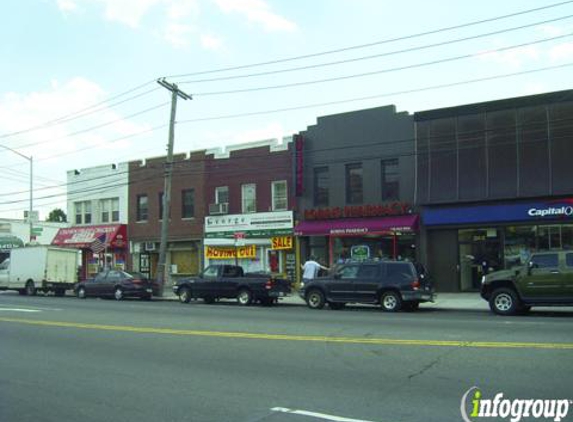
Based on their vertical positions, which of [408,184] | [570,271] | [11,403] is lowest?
[11,403]

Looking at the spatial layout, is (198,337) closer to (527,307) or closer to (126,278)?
(527,307)

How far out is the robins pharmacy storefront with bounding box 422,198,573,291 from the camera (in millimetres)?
22797

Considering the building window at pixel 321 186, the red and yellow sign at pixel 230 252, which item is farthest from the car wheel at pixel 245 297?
the red and yellow sign at pixel 230 252

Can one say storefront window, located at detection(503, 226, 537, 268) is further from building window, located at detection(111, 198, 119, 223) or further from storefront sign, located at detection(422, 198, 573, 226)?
building window, located at detection(111, 198, 119, 223)

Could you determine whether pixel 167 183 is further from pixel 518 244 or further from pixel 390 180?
pixel 518 244

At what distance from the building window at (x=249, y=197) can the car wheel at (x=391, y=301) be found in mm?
12308

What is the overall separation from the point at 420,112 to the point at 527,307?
10.8 metres

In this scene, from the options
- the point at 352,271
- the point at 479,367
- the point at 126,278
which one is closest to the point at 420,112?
the point at 352,271

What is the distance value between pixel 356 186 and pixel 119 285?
11.5 meters

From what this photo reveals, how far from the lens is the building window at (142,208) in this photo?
35.5 meters

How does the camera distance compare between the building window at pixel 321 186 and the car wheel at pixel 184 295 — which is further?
the building window at pixel 321 186

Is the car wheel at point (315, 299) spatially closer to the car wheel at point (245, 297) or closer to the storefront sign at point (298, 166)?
the car wheel at point (245, 297)

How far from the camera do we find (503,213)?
76.7 feet

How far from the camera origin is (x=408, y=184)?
25.7m
